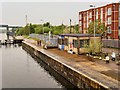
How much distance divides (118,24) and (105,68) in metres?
44.3

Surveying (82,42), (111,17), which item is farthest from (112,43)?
(111,17)

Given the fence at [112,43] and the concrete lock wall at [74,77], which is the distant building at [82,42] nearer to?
the concrete lock wall at [74,77]

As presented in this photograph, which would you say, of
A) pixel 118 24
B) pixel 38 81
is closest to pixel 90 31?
pixel 118 24

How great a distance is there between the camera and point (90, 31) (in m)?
65.1

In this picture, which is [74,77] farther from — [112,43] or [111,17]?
[111,17]

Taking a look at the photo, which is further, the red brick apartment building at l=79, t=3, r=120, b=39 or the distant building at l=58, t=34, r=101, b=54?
the red brick apartment building at l=79, t=3, r=120, b=39

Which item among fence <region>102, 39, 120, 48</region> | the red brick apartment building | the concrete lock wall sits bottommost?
the concrete lock wall

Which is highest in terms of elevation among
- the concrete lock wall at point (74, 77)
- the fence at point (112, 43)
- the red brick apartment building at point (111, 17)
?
the red brick apartment building at point (111, 17)

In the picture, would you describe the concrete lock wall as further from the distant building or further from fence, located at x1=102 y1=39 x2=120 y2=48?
fence, located at x1=102 y1=39 x2=120 y2=48

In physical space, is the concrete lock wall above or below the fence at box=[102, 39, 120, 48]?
below

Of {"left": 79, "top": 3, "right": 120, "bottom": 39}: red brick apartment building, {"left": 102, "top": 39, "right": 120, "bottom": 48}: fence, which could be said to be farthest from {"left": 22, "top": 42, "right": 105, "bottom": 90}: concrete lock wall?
{"left": 79, "top": 3, "right": 120, "bottom": 39}: red brick apartment building

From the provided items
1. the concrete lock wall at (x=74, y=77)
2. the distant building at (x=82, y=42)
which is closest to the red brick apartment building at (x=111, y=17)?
the distant building at (x=82, y=42)

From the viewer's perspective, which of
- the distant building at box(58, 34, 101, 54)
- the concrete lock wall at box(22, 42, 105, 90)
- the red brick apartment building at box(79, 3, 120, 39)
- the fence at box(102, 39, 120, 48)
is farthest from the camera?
the red brick apartment building at box(79, 3, 120, 39)

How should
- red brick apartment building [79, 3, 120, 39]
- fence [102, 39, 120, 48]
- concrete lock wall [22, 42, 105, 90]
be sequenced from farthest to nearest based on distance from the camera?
red brick apartment building [79, 3, 120, 39] < fence [102, 39, 120, 48] < concrete lock wall [22, 42, 105, 90]
